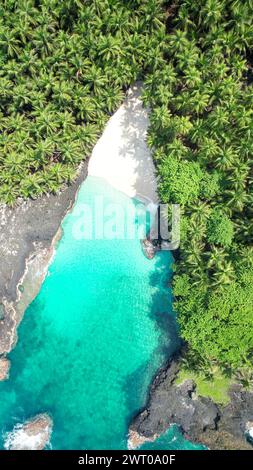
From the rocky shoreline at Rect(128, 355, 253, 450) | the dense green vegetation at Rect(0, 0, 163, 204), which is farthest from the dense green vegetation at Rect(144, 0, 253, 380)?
the rocky shoreline at Rect(128, 355, 253, 450)

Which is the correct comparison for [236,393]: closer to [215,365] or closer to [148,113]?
[215,365]

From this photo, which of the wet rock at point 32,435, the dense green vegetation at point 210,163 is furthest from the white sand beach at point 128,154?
the wet rock at point 32,435

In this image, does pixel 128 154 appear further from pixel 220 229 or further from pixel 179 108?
pixel 220 229

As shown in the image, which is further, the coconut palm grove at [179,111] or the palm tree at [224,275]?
the coconut palm grove at [179,111]

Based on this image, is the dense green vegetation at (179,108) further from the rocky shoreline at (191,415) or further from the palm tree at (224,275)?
the rocky shoreline at (191,415)

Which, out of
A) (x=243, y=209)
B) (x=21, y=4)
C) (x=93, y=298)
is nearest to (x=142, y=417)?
(x=93, y=298)

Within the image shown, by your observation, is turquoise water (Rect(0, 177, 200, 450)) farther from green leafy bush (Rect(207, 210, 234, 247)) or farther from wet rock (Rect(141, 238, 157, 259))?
green leafy bush (Rect(207, 210, 234, 247))
